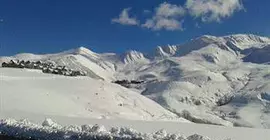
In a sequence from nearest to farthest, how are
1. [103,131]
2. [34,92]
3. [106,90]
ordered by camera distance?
[103,131] → [34,92] → [106,90]

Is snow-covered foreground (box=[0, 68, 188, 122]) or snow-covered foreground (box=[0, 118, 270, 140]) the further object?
snow-covered foreground (box=[0, 68, 188, 122])

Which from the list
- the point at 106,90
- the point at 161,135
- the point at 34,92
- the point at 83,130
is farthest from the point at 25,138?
the point at 106,90

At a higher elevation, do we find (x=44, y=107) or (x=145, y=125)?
(x=44, y=107)

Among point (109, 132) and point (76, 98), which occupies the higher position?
point (76, 98)

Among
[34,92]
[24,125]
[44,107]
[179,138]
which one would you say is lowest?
[179,138]

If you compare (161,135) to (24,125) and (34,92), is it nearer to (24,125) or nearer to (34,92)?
(24,125)

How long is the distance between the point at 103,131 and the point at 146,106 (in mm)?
71827

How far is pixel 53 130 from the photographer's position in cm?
1714

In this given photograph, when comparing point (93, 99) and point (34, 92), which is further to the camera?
point (93, 99)

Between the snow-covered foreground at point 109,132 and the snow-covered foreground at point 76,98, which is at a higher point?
the snow-covered foreground at point 76,98

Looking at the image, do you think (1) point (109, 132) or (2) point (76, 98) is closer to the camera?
(1) point (109, 132)

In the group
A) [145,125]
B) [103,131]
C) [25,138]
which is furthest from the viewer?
[145,125]

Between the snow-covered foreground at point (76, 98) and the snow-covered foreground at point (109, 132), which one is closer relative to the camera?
the snow-covered foreground at point (109, 132)

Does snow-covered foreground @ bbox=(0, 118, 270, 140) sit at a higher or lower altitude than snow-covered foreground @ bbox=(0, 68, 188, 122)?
lower
